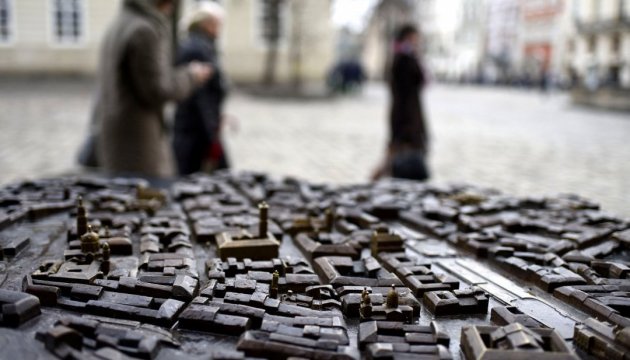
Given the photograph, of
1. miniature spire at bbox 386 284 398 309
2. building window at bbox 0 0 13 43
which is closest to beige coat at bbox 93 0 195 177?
miniature spire at bbox 386 284 398 309

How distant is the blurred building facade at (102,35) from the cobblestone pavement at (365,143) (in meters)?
3.39

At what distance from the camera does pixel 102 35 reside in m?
25.6

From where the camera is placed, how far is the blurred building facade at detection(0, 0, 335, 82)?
81.6 ft

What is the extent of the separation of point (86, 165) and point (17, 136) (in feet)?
23.6

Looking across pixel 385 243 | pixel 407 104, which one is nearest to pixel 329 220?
pixel 385 243

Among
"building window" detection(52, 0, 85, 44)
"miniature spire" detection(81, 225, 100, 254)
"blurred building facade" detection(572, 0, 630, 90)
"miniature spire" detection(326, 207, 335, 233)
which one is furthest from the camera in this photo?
"blurred building facade" detection(572, 0, 630, 90)

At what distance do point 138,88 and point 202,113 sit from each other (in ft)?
4.18

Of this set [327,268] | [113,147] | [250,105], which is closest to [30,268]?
[327,268]

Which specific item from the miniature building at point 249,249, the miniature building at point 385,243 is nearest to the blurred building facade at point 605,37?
the miniature building at point 385,243

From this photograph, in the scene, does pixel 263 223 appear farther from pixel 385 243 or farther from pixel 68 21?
pixel 68 21

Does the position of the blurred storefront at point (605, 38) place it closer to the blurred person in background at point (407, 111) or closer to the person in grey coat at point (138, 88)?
the blurred person in background at point (407, 111)

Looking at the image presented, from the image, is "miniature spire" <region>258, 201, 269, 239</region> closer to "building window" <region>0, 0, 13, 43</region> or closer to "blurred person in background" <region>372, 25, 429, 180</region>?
"blurred person in background" <region>372, 25, 429, 180</region>

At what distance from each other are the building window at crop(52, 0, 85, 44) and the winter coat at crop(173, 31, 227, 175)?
21.9m

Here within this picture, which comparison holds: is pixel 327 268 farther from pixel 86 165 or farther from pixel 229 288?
pixel 86 165
